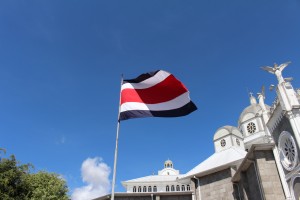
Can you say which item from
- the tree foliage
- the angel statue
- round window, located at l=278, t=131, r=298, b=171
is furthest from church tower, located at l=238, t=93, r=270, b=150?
the tree foliage

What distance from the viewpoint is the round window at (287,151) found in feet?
55.8

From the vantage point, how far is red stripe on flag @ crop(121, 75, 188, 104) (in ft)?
40.5

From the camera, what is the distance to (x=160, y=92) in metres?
12.7

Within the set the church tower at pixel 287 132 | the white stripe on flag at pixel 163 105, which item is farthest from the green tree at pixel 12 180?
the church tower at pixel 287 132

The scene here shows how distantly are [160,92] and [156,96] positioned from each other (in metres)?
0.31

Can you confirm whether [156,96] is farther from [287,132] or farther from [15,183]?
[15,183]

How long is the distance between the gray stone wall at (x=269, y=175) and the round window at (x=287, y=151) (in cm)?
94

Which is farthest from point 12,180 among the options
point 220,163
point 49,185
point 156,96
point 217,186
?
point 220,163

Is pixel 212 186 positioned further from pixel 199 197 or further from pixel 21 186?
pixel 21 186

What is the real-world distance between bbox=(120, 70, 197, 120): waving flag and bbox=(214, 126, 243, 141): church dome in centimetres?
4322

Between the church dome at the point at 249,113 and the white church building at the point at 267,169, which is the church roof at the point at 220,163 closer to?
the white church building at the point at 267,169

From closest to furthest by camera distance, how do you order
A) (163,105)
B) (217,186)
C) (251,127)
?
1. (163,105)
2. (217,186)
3. (251,127)

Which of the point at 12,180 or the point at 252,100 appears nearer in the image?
the point at 12,180

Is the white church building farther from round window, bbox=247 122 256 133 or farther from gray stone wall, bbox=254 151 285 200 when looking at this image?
round window, bbox=247 122 256 133
